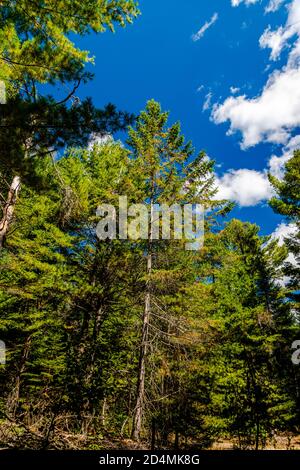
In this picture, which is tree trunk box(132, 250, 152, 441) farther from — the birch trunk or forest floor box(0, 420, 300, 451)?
forest floor box(0, 420, 300, 451)

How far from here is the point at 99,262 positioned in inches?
496

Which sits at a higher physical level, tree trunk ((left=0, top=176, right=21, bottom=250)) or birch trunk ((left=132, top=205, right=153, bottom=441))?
tree trunk ((left=0, top=176, right=21, bottom=250))

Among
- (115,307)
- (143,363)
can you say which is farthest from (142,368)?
(115,307)

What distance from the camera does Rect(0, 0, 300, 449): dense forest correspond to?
7246 millimetres

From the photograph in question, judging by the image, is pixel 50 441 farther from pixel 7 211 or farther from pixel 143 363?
pixel 7 211

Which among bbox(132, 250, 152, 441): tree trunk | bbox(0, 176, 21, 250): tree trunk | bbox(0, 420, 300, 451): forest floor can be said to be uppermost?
bbox(0, 176, 21, 250): tree trunk

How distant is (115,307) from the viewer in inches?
508

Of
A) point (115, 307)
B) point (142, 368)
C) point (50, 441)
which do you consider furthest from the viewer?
point (115, 307)

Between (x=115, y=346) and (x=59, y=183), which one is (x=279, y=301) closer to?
(x=115, y=346)

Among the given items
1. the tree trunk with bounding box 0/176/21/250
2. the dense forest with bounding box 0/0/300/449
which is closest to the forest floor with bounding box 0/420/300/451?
the dense forest with bounding box 0/0/300/449

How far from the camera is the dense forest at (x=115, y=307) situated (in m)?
7.25
